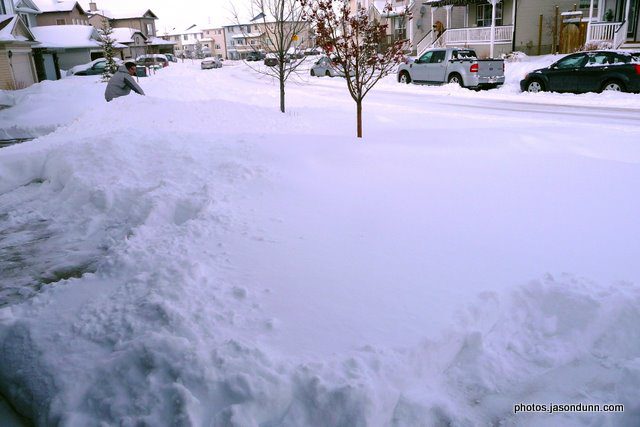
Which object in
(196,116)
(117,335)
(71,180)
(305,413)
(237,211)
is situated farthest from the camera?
(196,116)

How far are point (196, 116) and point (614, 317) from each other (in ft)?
34.8

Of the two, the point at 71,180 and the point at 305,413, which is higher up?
the point at 71,180

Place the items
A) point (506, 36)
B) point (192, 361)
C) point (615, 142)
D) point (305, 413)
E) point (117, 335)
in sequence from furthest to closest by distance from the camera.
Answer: point (506, 36)
point (615, 142)
point (117, 335)
point (192, 361)
point (305, 413)

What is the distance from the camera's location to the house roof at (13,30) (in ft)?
90.4

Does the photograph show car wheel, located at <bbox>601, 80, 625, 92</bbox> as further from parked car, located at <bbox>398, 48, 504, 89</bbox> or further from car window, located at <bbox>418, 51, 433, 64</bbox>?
car window, located at <bbox>418, 51, 433, 64</bbox>

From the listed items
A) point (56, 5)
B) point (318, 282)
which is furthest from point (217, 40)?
point (318, 282)

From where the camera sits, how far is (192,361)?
289 centimetres

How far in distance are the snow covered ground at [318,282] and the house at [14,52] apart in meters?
24.7

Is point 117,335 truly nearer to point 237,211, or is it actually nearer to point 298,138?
Answer: point 237,211

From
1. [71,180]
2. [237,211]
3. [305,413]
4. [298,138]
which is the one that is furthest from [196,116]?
[305,413]

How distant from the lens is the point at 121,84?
12.8 m

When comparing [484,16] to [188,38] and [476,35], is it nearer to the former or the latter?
[476,35]

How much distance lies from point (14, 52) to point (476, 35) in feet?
88.3

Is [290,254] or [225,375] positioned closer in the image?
[225,375]
